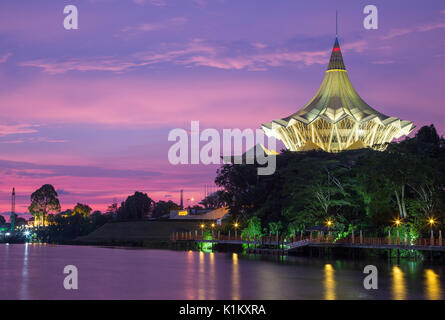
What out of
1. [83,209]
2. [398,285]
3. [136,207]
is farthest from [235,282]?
[83,209]

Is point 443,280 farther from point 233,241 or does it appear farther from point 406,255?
point 233,241

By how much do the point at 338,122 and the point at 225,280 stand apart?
178ft

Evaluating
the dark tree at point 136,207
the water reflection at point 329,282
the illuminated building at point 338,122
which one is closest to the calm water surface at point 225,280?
the water reflection at point 329,282

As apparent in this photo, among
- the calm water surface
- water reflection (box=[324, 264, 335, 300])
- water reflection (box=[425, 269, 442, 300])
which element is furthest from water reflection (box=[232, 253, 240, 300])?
water reflection (box=[425, 269, 442, 300])

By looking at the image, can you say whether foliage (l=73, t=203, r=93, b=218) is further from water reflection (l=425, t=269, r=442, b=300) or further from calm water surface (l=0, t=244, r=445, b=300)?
water reflection (l=425, t=269, r=442, b=300)

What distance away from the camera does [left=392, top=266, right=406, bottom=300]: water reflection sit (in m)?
32.2

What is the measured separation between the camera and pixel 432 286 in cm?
3541

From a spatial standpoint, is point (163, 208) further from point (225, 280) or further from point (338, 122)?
point (225, 280)

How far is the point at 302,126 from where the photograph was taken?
94.4 metres

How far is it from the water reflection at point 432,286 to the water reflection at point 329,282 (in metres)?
4.54

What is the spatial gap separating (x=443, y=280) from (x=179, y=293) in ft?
49.3
